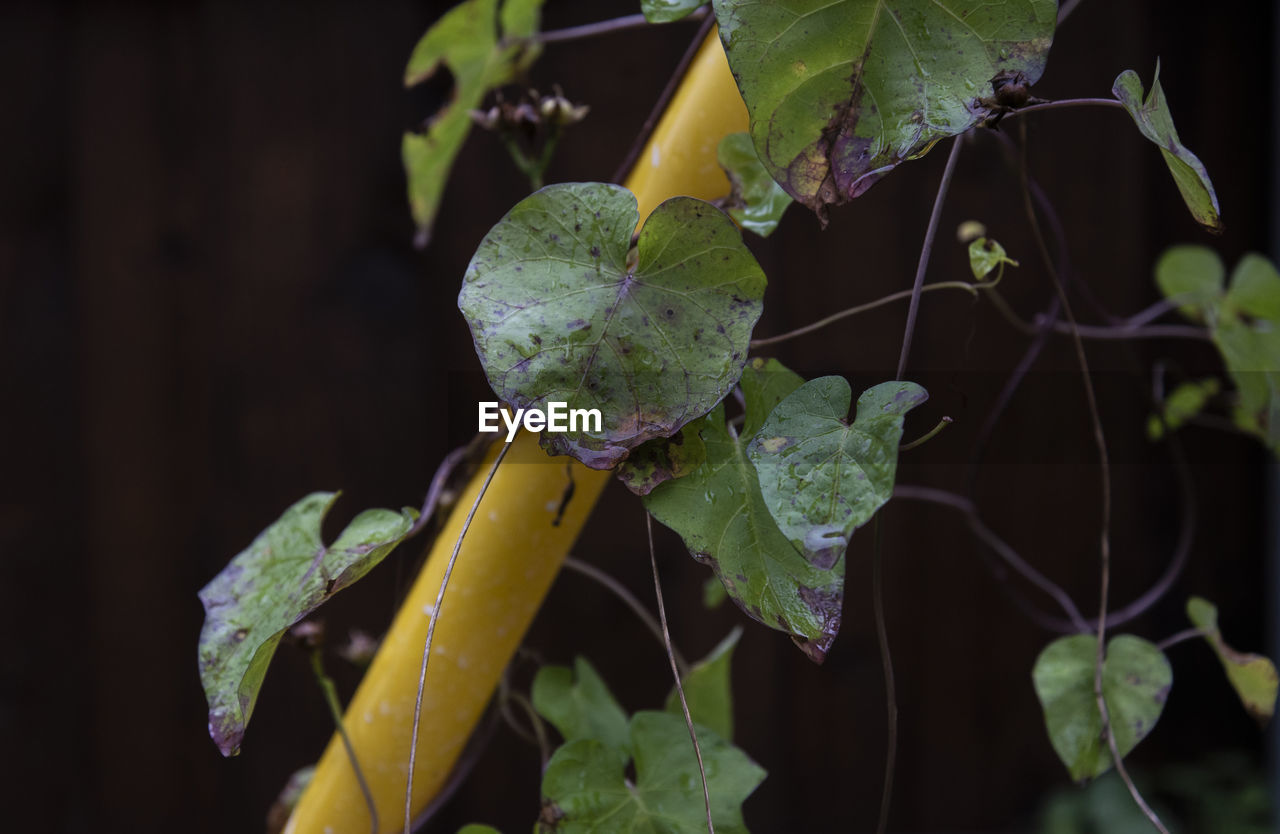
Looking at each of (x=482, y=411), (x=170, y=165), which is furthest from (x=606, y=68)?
(x=482, y=411)

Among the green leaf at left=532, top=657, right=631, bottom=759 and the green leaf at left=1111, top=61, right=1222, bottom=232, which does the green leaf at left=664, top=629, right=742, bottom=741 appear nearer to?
the green leaf at left=532, top=657, right=631, bottom=759

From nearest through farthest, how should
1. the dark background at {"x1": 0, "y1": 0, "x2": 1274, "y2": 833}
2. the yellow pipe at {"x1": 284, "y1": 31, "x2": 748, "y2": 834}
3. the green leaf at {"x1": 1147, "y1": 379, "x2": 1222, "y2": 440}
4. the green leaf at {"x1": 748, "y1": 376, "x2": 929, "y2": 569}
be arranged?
the green leaf at {"x1": 748, "y1": 376, "x2": 929, "y2": 569} → the yellow pipe at {"x1": 284, "y1": 31, "x2": 748, "y2": 834} → the green leaf at {"x1": 1147, "y1": 379, "x2": 1222, "y2": 440} → the dark background at {"x1": 0, "y1": 0, "x2": 1274, "y2": 833}

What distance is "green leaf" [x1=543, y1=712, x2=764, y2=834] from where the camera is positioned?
0.32m

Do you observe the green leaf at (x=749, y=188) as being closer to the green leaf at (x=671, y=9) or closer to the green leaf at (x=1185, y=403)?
the green leaf at (x=671, y=9)

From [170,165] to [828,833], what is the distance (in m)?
1.32

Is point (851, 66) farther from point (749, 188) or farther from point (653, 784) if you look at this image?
point (653, 784)

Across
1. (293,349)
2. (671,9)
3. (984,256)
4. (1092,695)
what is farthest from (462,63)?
(293,349)

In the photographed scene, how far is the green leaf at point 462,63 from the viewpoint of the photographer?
474 millimetres

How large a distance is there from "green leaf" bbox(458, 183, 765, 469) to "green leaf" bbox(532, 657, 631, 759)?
0.66ft

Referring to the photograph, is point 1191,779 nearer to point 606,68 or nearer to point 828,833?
point 828,833

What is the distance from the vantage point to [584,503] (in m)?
0.34

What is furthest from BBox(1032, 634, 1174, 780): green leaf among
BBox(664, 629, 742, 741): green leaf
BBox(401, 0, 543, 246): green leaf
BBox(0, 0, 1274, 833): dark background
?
BBox(0, 0, 1274, 833): dark background

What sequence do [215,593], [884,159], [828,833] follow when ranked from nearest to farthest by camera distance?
[884,159]
[215,593]
[828,833]

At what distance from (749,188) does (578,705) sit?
26 cm
